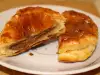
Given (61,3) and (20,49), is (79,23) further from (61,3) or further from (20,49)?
(61,3)

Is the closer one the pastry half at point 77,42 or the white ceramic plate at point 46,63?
the white ceramic plate at point 46,63

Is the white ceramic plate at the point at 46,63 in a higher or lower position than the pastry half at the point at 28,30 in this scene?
lower

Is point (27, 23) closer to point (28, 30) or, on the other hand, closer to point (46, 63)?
point (28, 30)

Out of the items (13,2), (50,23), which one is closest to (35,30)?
(50,23)

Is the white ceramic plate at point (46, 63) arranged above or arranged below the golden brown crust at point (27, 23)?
below

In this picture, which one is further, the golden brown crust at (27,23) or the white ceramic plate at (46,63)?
the golden brown crust at (27,23)

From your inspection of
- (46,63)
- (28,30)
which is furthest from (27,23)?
(46,63)
